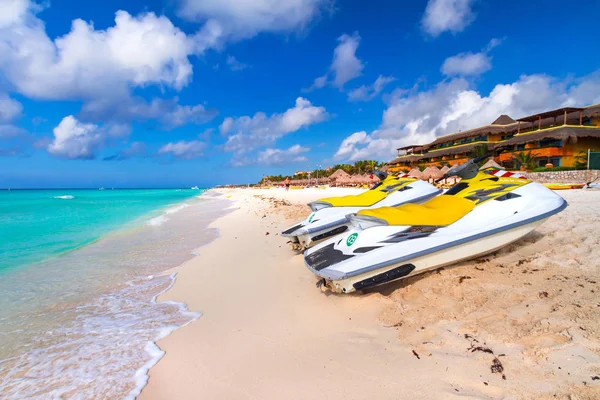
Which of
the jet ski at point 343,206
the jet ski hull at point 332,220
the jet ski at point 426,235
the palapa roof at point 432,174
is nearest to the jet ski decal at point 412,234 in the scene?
the jet ski at point 426,235

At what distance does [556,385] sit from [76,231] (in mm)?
15213

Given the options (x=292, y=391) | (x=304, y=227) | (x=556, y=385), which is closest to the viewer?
(x=556, y=385)

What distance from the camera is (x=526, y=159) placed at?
25906 mm

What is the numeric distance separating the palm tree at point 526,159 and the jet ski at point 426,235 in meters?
26.1

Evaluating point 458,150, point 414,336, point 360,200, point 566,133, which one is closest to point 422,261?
point 414,336

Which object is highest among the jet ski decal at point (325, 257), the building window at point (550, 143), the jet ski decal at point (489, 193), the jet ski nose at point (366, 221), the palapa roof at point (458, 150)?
the palapa roof at point (458, 150)

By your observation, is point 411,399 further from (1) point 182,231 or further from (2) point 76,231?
(2) point 76,231

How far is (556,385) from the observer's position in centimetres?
193

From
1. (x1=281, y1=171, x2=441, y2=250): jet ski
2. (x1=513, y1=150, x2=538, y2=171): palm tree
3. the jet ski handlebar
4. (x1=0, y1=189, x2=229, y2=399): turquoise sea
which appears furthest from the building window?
(x1=0, y1=189, x2=229, y2=399): turquoise sea

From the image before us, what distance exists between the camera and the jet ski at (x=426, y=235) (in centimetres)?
351

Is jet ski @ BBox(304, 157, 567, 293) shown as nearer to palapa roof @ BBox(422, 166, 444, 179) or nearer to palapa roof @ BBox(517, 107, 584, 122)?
palapa roof @ BBox(422, 166, 444, 179)

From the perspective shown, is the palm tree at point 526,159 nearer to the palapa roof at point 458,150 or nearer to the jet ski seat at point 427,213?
the palapa roof at point 458,150

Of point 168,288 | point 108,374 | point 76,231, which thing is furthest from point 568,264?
point 76,231

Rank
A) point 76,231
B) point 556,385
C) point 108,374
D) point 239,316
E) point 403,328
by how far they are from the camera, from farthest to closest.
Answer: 1. point 76,231
2. point 239,316
3. point 403,328
4. point 108,374
5. point 556,385
